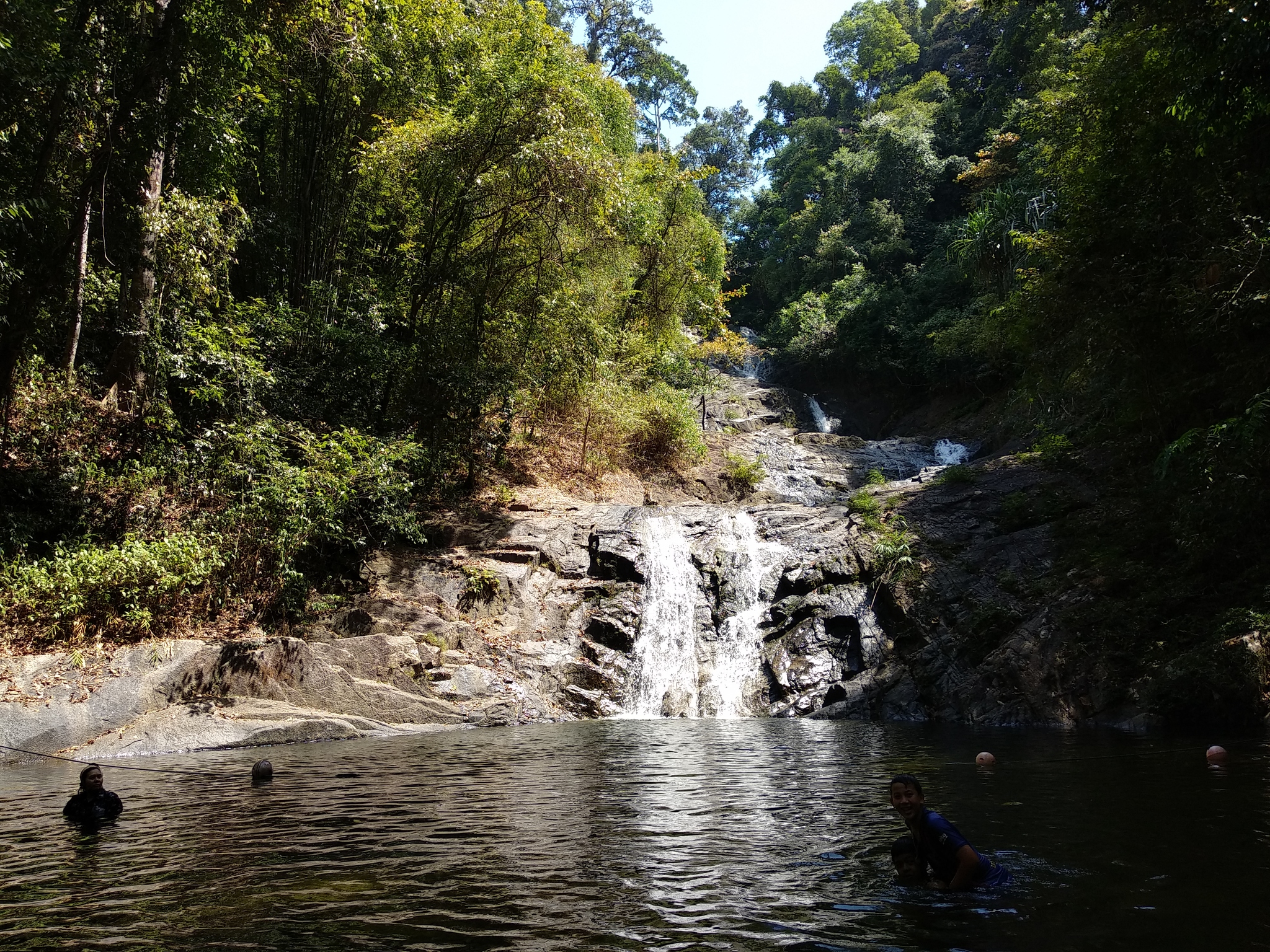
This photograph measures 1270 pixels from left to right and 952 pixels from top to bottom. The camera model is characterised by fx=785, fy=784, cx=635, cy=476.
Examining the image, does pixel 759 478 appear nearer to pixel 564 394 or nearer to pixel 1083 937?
pixel 564 394

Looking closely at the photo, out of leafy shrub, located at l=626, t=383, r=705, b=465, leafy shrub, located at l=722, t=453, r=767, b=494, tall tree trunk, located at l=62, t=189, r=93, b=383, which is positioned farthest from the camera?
leafy shrub, located at l=722, t=453, r=767, b=494

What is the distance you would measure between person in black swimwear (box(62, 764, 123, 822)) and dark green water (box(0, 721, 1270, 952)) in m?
0.20

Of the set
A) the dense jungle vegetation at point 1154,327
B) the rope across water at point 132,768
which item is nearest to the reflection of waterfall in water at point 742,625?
the dense jungle vegetation at point 1154,327

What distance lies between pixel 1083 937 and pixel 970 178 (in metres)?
37.7

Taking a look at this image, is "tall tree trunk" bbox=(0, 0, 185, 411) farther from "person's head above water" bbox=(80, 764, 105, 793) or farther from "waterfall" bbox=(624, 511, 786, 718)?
"waterfall" bbox=(624, 511, 786, 718)

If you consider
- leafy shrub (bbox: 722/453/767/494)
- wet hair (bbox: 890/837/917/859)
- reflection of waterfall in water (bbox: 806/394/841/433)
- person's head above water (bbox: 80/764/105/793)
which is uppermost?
reflection of waterfall in water (bbox: 806/394/841/433)

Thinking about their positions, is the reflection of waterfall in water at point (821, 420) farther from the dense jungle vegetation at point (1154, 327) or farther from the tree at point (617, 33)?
the tree at point (617, 33)

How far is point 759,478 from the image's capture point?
24859mm

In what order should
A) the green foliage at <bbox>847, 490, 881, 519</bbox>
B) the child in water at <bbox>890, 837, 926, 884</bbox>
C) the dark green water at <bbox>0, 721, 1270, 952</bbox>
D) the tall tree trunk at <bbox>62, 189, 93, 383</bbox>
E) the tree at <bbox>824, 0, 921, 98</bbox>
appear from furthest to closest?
the tree at <bbox>824, 0, 921, 98</bbox> < the green foliage at <bbox>847, 490, 881, 519</bbox> < the tall tree trunk at <bbox>62, 189, 93, 383</bbox> < the child in water at <bbox>890, 837, 926, 884</bbox> < the dark green water at <bbox>0, 721, 1270, 952</bbox>

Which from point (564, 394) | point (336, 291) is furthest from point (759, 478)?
point (336, 291)

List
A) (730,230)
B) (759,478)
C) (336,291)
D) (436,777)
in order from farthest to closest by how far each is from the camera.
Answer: (730,230)
(759,478)
(336,291)
(436,777)

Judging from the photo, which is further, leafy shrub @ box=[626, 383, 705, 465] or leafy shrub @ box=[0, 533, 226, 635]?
leafy shrub @ box=[626, 383, 705, 465]

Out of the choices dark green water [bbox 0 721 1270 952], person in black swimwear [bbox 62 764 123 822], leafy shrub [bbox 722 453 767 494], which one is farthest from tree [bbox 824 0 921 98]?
person in black swimwear [bbox 62 764 123 822]

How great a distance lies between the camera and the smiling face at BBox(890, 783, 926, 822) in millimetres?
4684
